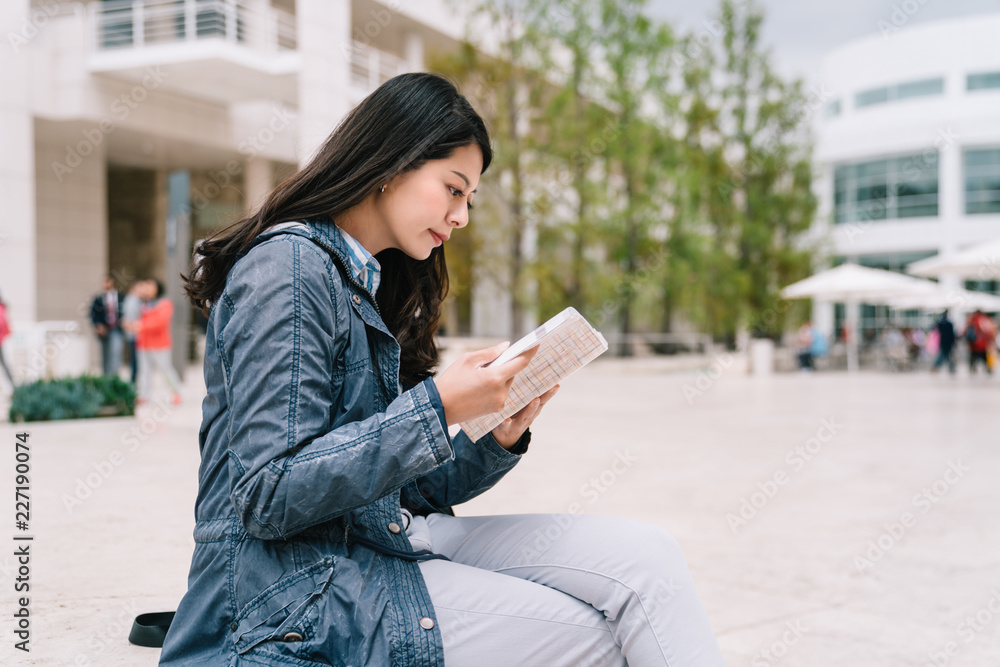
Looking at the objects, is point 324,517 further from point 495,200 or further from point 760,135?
point 760,135

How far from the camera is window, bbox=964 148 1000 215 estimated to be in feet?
111

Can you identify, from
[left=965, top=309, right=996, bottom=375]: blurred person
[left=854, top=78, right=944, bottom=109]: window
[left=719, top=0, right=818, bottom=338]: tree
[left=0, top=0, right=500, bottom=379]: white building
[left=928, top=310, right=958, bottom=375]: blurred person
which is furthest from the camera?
[left=854, top=78, right=944, bottom=109]: window

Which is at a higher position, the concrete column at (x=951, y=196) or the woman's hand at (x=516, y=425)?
the concrete column at (x=951, y=196)

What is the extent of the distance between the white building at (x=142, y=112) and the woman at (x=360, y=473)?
10.7 meters

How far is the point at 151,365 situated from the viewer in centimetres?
1032

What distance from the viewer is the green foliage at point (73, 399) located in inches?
315

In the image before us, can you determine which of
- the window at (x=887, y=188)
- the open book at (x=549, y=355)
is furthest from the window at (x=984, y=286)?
the open book at (x=549, y=355)

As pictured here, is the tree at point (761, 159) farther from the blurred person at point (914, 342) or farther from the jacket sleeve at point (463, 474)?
the jacket sleeve at point (463, 474)

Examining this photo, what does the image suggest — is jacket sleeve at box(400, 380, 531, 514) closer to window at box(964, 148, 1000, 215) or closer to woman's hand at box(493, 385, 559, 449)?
woman's hand at box(493, 385, 559, 449)

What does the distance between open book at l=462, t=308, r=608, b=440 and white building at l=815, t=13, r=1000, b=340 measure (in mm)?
33792

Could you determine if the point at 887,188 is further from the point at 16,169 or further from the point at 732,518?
the point at 732,518

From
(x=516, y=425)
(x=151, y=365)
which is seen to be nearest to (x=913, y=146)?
(x=151, y=365)

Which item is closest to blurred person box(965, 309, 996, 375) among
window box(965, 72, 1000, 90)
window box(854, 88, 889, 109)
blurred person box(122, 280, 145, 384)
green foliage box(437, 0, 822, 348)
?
green foliage box(437, 0, 822, 348)

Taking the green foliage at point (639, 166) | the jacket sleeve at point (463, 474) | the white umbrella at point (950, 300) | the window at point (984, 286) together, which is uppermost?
the green foliage at point (639, 166)
